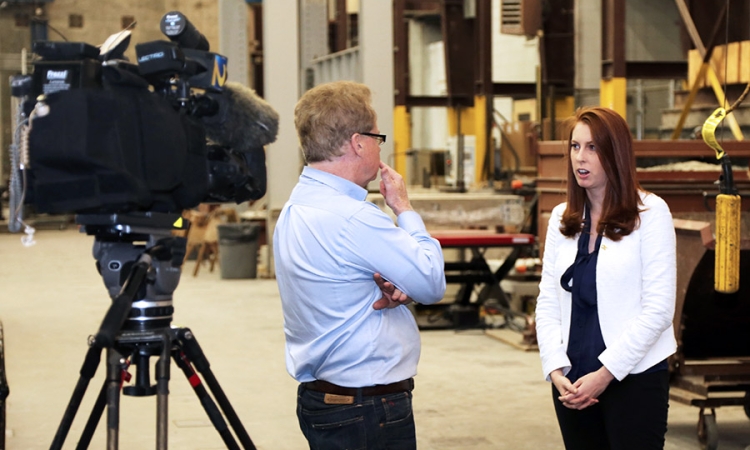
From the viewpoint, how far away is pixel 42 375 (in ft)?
25.4

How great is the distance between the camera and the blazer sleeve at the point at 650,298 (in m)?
3.05

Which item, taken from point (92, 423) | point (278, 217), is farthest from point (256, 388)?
point (92, 423)

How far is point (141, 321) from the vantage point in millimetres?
3287

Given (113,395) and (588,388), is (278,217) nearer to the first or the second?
(113,395)

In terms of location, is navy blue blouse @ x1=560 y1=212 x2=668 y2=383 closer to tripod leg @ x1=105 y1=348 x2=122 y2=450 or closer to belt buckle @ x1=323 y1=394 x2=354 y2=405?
belt buckle @ x1=323 y1=394 x2=354 y2=405

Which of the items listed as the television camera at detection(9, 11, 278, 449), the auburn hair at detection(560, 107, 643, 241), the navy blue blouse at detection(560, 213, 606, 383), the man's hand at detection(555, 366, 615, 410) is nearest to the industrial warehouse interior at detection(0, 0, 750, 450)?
the television camera at detection(9, 11, 278, 449)

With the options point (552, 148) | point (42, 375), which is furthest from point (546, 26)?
point (42, 375)

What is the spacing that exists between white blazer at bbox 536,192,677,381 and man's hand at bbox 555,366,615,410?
3 cm

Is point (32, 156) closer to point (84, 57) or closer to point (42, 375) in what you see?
point (84, 57)

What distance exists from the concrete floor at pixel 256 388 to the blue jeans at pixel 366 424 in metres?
2.96

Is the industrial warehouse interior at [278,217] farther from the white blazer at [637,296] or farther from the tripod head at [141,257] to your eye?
the white blazer at [637,296]

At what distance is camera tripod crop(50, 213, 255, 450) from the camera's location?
316 centimetres

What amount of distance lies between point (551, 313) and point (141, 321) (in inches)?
52.4

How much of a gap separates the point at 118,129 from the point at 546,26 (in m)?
14.4
